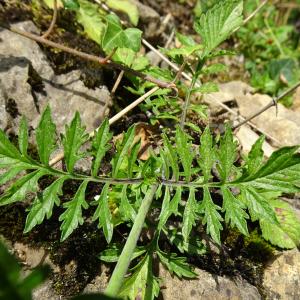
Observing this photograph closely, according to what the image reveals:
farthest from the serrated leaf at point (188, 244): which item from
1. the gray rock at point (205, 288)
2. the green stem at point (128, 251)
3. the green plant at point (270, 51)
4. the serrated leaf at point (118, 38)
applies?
the green plant at point (270, 51)

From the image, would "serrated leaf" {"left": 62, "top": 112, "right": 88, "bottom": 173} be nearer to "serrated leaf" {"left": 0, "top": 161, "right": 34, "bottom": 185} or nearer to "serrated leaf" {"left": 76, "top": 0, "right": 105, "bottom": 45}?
"serrated leaf" {"left": 0, "top": 161, "right": 34, "bottom": 185}

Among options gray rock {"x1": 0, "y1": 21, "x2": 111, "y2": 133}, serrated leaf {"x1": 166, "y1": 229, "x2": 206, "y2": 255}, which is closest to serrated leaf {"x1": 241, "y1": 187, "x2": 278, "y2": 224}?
serrated leaf {"x1": 166, "y1": 229, "x2": 206, "y2": 255}

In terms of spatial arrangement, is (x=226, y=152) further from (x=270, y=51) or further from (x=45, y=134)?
(x=270, y=51)

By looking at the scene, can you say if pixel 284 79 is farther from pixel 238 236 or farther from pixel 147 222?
pixel 147 222

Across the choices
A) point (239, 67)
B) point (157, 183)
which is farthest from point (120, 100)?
point (239, 67)

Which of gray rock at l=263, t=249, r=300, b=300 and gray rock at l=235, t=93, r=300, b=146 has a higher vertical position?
gray rock at l=235, t=93, r=300, b=146
